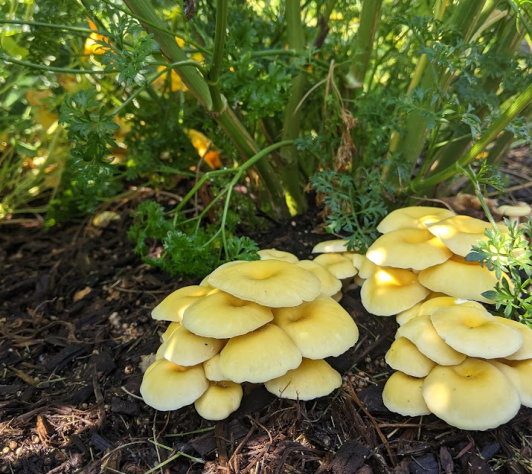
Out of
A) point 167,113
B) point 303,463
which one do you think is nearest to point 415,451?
point 303,463

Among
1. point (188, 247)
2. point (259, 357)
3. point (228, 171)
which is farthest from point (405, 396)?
point (228, 171)

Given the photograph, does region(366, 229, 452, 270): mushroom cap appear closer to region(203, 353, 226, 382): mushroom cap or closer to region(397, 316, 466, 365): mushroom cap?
region(397, 316, 466, 365): mushroom cap

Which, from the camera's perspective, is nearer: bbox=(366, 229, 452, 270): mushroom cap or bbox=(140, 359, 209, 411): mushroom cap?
bbox=(140, 359, 209, 411): mushroom cap

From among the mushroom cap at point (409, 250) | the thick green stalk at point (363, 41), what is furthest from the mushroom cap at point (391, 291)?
the thick green stalk at point (363, 41)

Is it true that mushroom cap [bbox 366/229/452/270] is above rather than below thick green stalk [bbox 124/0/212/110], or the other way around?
below

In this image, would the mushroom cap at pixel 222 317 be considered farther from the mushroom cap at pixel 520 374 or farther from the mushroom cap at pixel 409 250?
the mushroom cap at pixel 520 374

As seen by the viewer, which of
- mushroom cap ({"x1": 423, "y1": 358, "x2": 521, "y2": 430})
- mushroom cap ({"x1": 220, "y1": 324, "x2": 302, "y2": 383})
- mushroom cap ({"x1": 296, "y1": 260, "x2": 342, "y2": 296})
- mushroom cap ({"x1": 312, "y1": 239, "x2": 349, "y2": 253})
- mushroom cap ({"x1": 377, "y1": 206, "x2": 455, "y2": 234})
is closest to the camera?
mushroom cap ({"x1": 423, "y1": 358, "x2": 521, "y2": 430})

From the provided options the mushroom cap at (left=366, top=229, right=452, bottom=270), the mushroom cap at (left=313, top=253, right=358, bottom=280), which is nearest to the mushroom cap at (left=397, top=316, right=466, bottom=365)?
the mushroom cap at (left=366, top=229, right=452, bottom=270)
